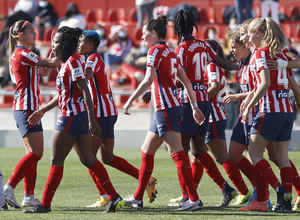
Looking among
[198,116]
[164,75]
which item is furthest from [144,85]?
[198,116]

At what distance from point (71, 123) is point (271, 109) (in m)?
1.96

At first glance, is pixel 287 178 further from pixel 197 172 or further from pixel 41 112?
pixel 41 112

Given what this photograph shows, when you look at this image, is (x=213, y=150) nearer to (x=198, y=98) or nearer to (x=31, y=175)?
(x=198, y=98)

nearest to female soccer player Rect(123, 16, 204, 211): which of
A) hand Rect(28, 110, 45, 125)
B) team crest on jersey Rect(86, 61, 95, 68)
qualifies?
team crest on jersey Rect(86, 61, 95, 68)

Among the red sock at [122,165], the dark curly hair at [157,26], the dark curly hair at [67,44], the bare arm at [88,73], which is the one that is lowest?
the red sock at [122,165]

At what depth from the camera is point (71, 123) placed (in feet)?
20.3

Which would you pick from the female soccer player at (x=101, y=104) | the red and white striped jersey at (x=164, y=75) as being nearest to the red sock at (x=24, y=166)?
the female soccer player at (x=101, y=104)

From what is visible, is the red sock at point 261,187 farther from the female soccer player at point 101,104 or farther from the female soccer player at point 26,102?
the female soccer player at point 26,102

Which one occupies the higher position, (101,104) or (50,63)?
(50,63)

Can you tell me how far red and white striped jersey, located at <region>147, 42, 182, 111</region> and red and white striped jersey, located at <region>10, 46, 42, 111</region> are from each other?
130 centimetres

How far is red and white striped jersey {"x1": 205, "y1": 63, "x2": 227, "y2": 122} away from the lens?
7.26 meters

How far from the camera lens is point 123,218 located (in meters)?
6.02

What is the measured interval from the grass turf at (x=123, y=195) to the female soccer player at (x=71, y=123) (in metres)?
0.27

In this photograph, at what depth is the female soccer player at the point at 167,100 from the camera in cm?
632
